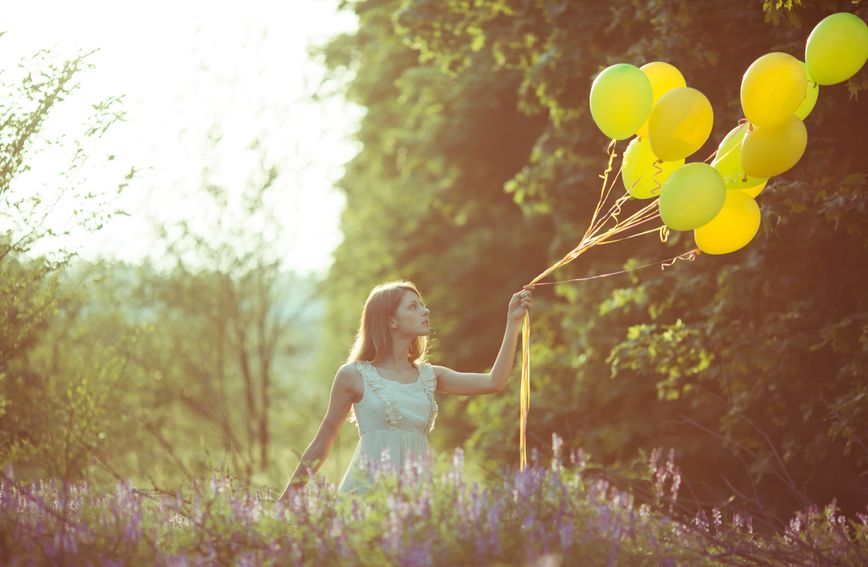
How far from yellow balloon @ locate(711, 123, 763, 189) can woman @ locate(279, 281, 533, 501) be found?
1.37 m

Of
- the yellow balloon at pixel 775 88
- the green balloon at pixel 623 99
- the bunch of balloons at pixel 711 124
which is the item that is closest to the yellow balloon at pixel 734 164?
the bunch of balloons at pixel 711 124

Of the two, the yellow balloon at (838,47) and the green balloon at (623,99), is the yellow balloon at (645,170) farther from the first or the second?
the yellow balloon at (838,47)

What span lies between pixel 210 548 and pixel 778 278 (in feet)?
15.9

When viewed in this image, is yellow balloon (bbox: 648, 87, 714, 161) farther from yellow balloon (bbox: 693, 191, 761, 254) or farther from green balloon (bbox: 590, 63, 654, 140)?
yellow balloon (bbox: 693, 191, 761, 254)

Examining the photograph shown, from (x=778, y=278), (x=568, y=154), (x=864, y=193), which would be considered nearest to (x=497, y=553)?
(x=864, y=193)

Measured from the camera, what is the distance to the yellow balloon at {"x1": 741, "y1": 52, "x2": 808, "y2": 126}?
4855 millimetres

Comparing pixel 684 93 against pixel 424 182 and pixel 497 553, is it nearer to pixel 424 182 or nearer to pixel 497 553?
pixel 497 553

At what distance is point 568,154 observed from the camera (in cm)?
958

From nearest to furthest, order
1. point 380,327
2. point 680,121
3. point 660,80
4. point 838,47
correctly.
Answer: point 838,47, point 680,121, point 380,327, point 660,80

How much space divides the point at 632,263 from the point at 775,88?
397 centimetres

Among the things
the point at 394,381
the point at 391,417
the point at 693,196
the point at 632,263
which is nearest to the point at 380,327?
the point at 394,381

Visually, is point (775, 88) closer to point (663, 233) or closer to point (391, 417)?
point (663, 233)

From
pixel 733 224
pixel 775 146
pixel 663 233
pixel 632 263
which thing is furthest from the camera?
pixel 632 263

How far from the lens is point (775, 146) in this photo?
16.4 ft
